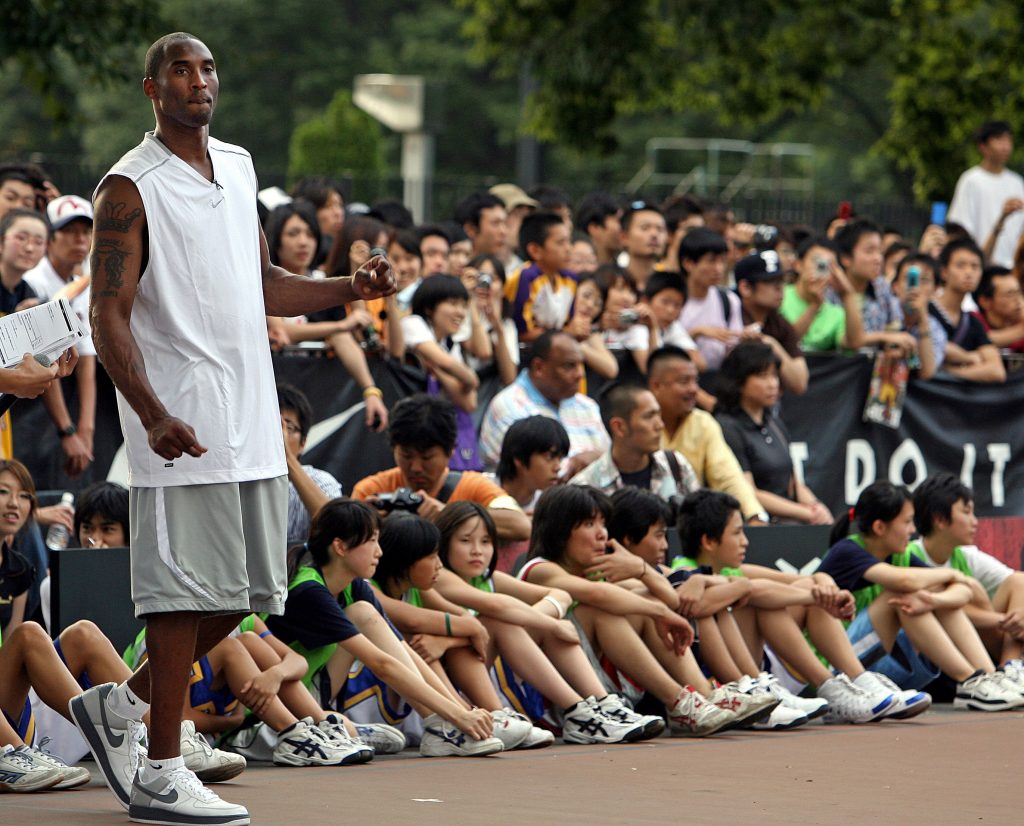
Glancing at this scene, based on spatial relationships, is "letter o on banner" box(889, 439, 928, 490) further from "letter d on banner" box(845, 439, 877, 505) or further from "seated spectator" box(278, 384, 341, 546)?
"seated spectator" box(278, 384, 341, 546)

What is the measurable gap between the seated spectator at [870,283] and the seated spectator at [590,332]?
6.86 ft

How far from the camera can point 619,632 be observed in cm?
809

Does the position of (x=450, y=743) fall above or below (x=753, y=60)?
below

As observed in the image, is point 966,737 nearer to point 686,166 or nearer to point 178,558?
point 178,558

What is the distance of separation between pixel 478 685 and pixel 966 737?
2060 millimetres

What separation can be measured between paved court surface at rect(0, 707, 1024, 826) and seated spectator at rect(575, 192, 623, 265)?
18.3ft

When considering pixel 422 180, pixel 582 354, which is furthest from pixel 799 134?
pixel 582 354

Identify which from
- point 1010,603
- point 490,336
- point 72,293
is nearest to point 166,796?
point 72,293

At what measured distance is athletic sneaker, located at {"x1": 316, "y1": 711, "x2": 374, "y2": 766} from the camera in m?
6.98

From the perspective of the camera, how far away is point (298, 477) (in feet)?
26.6

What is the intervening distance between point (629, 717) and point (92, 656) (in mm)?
2222

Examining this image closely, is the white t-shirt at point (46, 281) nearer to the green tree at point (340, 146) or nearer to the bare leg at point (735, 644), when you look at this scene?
the bare leg at point (735, 644)

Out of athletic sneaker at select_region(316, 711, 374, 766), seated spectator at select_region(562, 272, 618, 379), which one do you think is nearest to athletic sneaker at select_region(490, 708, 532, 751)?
athletic sneaker at select_region(316, 711, 374, 766)

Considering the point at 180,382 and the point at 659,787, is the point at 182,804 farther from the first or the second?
the point at 659,787
